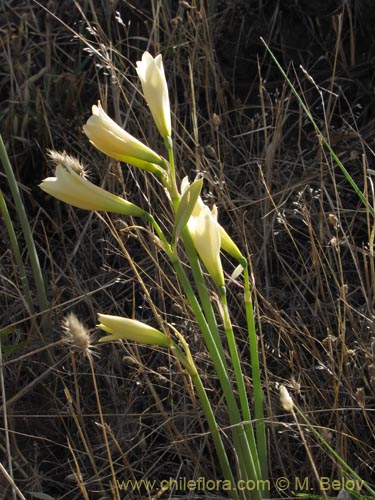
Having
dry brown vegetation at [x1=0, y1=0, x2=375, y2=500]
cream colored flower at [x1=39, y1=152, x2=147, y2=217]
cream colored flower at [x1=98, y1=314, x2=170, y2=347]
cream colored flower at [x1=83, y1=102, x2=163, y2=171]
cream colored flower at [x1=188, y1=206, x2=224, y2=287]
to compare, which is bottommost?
dry brown vegetation at [x1=0, y1=0, x2=375, y2=500]

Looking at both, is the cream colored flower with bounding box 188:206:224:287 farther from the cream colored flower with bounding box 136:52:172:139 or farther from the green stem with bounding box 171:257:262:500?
the cream colored flower with bounding box 136:52:172:139

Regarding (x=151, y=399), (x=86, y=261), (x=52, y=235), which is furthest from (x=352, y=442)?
(x=52, y=235)

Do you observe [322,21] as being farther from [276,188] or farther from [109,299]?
[109,299]

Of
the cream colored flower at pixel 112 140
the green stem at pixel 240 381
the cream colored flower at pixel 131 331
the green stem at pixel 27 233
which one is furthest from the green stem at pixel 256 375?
the green stem at pixel 27 233

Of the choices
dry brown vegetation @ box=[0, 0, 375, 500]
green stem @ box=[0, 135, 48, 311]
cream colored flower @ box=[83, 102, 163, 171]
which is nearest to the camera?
cream colored flower @ box=[83, 102, 163, 171]

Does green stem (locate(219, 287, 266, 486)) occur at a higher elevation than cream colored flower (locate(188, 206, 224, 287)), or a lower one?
lower

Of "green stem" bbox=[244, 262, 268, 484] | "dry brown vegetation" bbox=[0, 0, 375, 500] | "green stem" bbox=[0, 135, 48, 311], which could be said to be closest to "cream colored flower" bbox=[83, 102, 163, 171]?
"green stem" bbox=[244, 262, 268, 484]

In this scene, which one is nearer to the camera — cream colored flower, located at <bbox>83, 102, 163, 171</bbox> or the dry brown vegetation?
cream colored flower, located at <bbox>83, 102, 163, 171</bbox>

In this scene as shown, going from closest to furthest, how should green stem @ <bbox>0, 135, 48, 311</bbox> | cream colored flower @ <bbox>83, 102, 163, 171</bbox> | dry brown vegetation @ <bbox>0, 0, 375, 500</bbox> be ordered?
cream colored flower @ <bbox>83, 102, 163, 171</bbox> < dry brown vegetation @ <bbox>0, 0, 375, 500</bbox> < green stem @ <bbox>0, 135, 48, 311</bbox>
